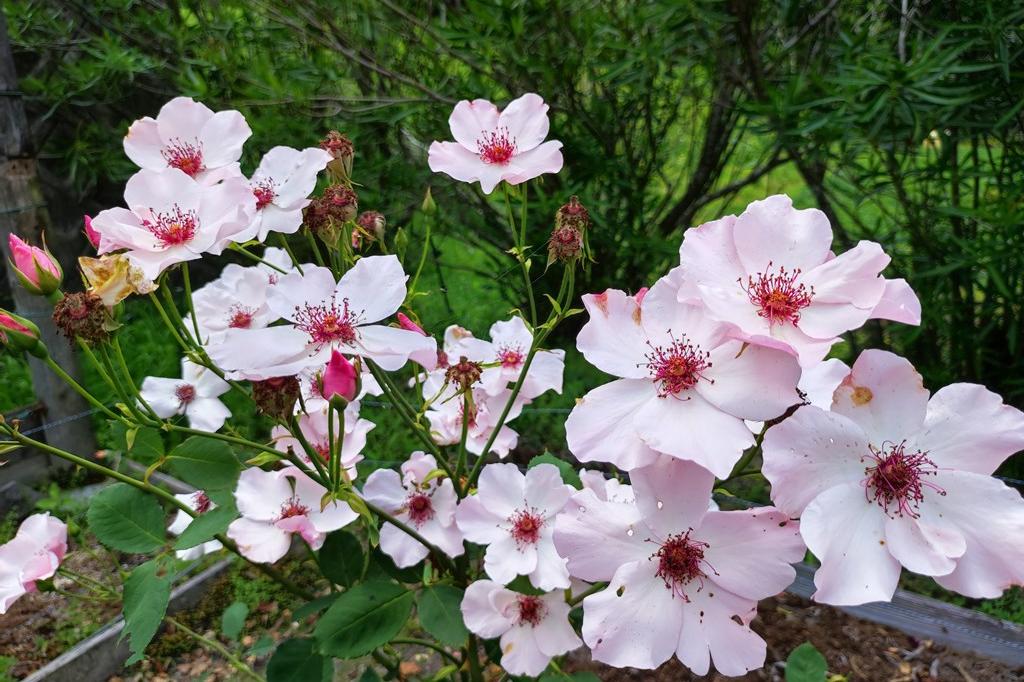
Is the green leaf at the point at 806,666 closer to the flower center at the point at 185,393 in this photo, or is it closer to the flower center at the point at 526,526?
the flower center at the point at 526,526

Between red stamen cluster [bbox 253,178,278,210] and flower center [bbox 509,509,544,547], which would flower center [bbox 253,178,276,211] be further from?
flower center [bbox 509,509,544,547]

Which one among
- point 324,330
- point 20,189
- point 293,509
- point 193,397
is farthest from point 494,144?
point 20,189

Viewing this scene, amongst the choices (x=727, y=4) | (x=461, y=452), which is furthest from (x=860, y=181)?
(x=461, y=452)

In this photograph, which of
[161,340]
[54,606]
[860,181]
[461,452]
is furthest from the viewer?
[161,340]

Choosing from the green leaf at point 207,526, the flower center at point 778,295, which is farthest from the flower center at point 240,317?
the flower center at point 778,295

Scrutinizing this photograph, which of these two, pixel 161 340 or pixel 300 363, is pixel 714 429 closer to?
pixel 300 363

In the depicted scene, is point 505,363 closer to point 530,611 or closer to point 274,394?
point 530,611

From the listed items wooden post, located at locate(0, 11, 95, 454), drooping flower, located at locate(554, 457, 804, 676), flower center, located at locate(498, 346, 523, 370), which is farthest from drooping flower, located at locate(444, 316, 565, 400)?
wooden post, located at locate(0, 11, 95, 454)
